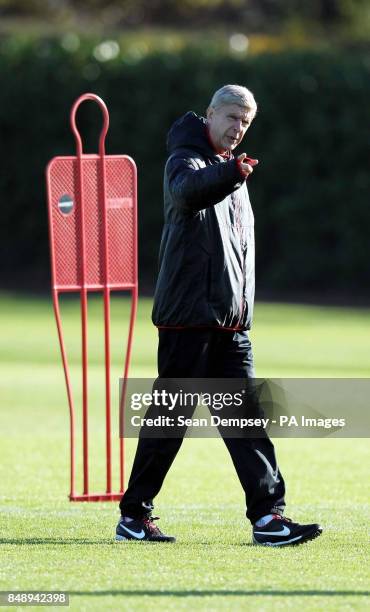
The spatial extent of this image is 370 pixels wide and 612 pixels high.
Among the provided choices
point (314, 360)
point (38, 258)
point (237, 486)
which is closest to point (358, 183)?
point (38, 258)

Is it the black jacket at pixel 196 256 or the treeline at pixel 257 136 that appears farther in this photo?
the treeline at pixel 257 136

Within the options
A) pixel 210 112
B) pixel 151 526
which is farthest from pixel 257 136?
pixel 151 526

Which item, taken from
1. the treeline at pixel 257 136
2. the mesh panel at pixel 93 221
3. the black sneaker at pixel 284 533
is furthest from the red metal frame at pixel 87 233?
the treeline at pixel 257 136

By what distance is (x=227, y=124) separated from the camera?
21.2 feet

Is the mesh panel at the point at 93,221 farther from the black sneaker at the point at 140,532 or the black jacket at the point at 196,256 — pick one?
the black sneaker at the point at 140,532

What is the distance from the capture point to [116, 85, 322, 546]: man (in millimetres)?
6414

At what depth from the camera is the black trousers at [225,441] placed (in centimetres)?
652

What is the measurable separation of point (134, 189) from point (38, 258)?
22.8 meters

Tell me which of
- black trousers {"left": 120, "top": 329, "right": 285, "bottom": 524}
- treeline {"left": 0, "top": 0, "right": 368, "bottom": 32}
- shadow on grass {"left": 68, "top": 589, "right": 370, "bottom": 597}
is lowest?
shadow on grass {"left": 68, "top": 589, "right": 370, "bottom": 597}

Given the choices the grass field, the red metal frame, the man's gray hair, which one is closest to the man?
the man's gray hair

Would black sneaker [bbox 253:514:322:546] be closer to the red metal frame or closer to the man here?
the man

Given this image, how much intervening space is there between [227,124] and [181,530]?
1.96 m

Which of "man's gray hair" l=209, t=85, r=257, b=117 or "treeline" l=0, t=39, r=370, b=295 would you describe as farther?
"treeline" l=0, t=39, r=370, b=295

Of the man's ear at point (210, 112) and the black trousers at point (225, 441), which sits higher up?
the man's ear at point (210, 112)
